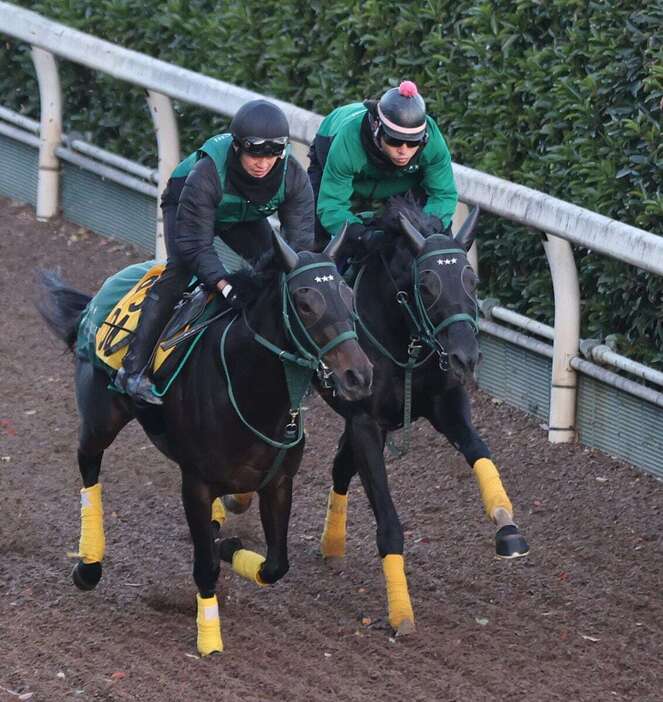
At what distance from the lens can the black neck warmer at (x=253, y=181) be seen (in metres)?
6.59

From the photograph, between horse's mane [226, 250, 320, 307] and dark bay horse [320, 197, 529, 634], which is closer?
horse's mane [226, 250, 320, 307]

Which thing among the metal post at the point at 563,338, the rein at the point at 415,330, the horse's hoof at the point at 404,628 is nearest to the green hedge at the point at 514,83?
the metal post at the point at 563,338

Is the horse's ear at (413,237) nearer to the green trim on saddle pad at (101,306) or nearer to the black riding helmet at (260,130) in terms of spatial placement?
the black riding helmet at (260,130)

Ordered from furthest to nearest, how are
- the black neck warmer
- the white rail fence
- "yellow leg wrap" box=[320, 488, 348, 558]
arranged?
1. the white rail fence
2. "yellow leg wrap" box=[320, 488, 348, 558]
3. the black neck warmer

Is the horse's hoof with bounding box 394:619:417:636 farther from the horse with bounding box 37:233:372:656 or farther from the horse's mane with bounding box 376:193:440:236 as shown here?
the horse's mane with bounding box 376:193:440:236

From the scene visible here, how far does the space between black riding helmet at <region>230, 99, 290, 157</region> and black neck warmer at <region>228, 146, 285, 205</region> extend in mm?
141

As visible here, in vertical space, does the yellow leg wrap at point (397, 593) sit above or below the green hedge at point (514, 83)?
below

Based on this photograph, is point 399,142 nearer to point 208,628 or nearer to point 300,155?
point 208,628

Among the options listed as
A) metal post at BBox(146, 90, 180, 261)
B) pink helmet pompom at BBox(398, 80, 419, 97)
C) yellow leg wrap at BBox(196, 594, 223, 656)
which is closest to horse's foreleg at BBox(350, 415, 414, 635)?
yellow leg wrap at BBox(196, 594, 223, 656)

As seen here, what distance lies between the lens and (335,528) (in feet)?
25.0

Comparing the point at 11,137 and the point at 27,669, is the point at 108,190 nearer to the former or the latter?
the point at 11,137

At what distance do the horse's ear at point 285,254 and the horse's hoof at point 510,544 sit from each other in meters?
1.59

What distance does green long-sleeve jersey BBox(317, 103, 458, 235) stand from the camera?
730 centimetres

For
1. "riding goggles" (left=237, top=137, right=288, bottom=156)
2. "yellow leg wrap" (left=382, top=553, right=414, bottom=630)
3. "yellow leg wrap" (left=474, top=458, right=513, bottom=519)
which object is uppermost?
"riding goggles" (left=237, top=137, right=288, bottom=156)
